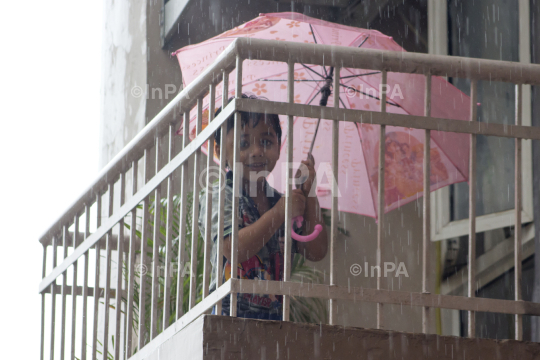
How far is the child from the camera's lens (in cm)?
235

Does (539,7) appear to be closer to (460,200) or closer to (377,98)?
(377,98)

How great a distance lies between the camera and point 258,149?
9.14 feet

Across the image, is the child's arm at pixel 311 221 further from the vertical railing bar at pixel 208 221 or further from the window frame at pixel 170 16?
the window frame at pixel 170 16

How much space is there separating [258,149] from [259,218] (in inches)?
17.1

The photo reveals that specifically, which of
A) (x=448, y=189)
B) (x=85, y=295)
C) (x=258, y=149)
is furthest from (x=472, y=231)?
(x=448, y=189)

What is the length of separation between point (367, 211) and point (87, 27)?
635 cm

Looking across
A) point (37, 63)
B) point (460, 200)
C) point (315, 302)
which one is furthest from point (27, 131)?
point (460, 200)

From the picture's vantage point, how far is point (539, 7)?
3.69 metres

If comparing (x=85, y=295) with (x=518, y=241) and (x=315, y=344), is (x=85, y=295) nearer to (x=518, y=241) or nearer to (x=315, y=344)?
(x=315, y=344)

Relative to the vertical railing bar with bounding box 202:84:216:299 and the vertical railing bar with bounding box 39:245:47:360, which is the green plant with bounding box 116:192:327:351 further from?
the vertical railing bar with bounding box 202:84:216:299

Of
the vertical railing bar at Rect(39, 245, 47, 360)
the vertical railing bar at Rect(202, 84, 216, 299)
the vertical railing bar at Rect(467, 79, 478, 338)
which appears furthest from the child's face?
the vertical railing bar at Rect(39, 245, 47, 360)

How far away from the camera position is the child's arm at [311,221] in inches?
99.6

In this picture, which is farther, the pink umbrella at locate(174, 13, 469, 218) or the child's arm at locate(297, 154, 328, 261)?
the pink umbrella at locate(174, 13, 469, 218)

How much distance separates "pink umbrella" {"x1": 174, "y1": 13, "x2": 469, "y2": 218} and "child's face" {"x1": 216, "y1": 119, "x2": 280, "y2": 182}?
0.72 m
